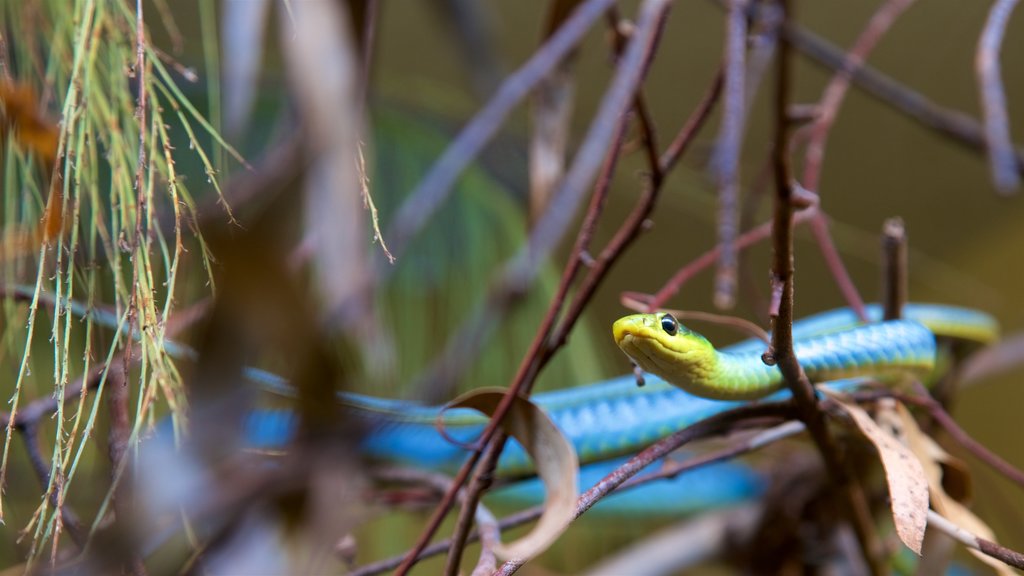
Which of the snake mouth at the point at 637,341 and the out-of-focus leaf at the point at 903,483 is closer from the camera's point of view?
the out-of-focus leaf at the point at 903,483

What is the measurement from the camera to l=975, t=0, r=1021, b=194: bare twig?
414mm

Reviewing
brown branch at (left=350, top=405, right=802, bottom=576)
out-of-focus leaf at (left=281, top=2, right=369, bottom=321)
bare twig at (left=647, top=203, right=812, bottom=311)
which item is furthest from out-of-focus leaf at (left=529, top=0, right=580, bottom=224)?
out-of-focus leaf at (left=281, top=2, right=369, bottom=321)

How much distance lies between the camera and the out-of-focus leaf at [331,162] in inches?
9.7

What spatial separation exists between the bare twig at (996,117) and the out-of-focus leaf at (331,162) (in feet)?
0.98

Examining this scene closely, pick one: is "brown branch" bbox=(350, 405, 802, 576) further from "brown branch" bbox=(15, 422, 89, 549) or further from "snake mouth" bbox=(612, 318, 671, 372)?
"brown branch" bbox=(15, 422, 89, 549)

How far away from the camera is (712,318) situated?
65 cm

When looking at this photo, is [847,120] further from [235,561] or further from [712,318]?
[235,561]

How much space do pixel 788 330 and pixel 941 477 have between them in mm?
336

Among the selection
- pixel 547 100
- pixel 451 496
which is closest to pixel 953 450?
pixel 547 100

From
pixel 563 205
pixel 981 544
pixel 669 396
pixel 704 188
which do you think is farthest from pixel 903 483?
pixel 704 188

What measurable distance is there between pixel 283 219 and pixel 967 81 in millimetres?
1579

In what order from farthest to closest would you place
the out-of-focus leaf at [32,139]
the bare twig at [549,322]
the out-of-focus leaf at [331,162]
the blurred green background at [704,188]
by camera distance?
the blurred green background at [704,188], the bare twig at [549,322], the out-of-focus leaf at [32,139], the out-of-focus leaf at [331,162]

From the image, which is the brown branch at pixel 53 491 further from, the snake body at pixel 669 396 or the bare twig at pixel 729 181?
the bare twig at pixel 729 181

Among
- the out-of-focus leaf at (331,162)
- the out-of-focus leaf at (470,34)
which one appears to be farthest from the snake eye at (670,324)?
the out-of-focus leaf at (331,162)
